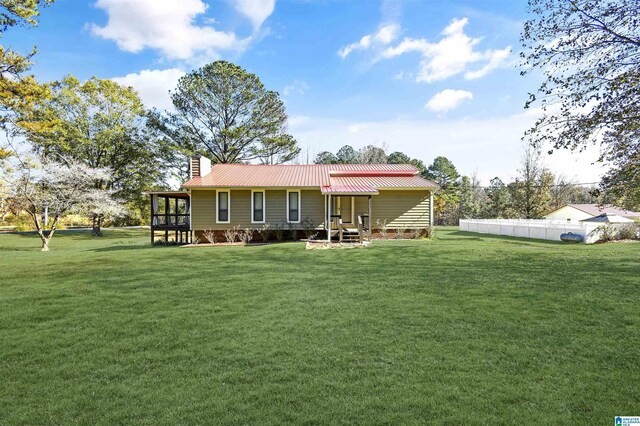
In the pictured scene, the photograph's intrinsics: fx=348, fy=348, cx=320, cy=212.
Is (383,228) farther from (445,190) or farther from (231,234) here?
(445,190)

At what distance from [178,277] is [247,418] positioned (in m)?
6.34

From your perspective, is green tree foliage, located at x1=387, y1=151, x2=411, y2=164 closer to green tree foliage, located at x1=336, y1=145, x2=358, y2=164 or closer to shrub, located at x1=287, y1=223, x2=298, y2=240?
green tree foliage, located at x1=336, y1=145, x2=358, y2=164

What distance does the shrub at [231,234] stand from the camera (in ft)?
55.2

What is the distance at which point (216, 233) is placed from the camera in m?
17.8

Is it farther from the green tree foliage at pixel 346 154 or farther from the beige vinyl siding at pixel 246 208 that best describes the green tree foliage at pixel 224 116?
the green tree foliage at pixel 346 154

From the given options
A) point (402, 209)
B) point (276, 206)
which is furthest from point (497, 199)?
point (276, 206)

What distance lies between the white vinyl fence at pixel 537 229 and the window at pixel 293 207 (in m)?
14.4

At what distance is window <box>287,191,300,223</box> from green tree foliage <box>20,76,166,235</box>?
1723 centimetres

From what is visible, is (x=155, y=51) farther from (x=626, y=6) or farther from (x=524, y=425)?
(x=524, y=425)

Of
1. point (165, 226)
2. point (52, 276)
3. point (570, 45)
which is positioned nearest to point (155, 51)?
point (165, 226)

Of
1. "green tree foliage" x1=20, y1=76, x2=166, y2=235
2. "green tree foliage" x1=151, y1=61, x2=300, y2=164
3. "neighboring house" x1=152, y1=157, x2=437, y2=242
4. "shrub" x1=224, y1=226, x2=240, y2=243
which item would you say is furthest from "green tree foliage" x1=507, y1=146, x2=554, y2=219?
"green tree foliage" x1=20, y1=76, x2=166, y2=235

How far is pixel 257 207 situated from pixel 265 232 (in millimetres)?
1373

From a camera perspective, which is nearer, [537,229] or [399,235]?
[399,235]

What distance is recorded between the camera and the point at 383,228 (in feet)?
59.2
